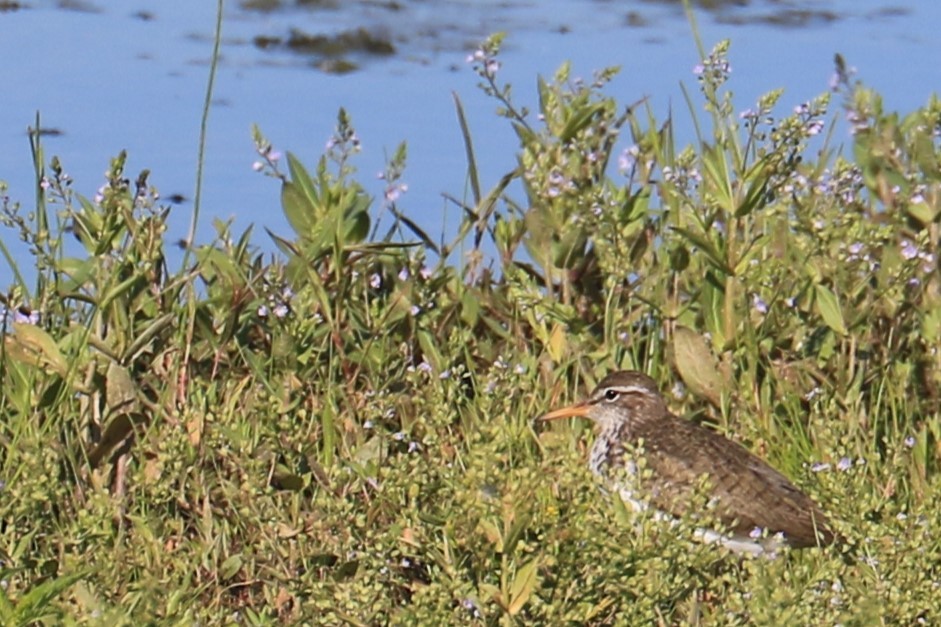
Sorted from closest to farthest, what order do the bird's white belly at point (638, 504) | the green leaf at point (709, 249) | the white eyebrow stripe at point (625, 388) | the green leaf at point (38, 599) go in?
1. the green leaf at point (38, 599)
2. the bird's white belly at point (638, 504)
3. the green leaf at point (709, 249)
4. the white eyebrow stripe at point (625, 388)

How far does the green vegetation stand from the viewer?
514 cm

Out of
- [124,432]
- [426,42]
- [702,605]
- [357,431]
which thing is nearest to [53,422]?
[124,432]

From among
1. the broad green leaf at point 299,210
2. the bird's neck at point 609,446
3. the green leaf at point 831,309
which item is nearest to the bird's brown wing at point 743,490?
the bird's neck at point 609,446

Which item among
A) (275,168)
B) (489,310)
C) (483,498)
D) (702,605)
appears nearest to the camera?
(483,498)

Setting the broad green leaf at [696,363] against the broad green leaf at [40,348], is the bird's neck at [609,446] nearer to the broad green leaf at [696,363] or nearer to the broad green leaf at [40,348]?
the broad green leaf at [696,363]

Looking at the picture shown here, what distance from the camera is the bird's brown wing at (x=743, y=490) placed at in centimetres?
641

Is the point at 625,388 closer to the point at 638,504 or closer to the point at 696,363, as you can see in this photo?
the point at 696,363

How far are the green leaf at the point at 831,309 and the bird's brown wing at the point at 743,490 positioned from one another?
530mm

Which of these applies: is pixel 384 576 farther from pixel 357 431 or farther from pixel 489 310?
pixel 489 310

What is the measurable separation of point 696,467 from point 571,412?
0.53 meters

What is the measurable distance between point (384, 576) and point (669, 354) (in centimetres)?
228

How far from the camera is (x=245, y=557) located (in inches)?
225

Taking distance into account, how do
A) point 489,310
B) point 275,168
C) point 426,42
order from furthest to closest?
point 426,42
point 489,310
point 275,168

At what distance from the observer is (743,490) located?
254 inches
